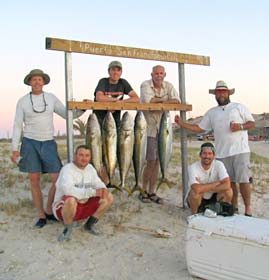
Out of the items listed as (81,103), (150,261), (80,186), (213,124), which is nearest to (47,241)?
(80,186)

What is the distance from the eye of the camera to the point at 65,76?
640 centimetres

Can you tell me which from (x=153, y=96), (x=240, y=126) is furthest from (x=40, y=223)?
(x=240, y=126)

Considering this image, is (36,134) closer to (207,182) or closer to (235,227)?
(207,182)

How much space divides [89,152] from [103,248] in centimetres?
129

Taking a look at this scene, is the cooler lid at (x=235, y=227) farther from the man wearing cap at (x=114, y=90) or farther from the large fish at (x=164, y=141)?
the man wearing cap at (x=114, y=90)

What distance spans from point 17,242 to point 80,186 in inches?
42.6

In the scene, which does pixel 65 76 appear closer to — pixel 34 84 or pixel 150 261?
pixel 34 84

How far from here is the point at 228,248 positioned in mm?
4254

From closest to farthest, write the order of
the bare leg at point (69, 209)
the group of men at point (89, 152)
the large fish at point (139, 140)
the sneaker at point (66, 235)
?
the bare leg at point (69, 209), the sneaker at point (66, 235), the group of men at point (89, 152), the large fish at point (139, 140)

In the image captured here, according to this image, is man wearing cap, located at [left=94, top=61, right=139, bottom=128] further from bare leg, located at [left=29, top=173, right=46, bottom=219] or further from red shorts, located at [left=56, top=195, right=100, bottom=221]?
red shorts, located at [left=56, top=195, right=100, bottom=221]

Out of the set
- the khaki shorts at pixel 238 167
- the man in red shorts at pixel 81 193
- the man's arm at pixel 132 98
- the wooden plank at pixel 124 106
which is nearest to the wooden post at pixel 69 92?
the wooden plank at pixel 124 106

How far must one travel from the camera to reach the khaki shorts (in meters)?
6.70

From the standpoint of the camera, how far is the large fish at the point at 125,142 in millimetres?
6480

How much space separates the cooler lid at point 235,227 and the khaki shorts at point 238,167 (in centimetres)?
212
